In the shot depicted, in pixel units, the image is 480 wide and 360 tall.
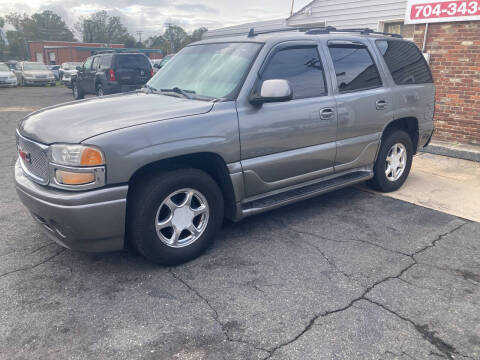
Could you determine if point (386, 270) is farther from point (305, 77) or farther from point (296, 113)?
point (305, 77)

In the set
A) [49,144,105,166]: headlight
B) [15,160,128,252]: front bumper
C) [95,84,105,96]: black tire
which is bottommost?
[15,160,128,252]: front bumper

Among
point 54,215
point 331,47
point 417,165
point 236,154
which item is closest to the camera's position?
point 54,215

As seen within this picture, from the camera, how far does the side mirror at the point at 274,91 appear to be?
134 inches

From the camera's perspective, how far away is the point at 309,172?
4.12 m

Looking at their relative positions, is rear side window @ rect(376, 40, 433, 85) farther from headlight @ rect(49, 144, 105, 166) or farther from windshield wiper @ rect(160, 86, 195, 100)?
headlight @ rect(49, 144, 105, 166)

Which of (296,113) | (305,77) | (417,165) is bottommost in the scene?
(417,165)

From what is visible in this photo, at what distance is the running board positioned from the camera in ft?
12.1

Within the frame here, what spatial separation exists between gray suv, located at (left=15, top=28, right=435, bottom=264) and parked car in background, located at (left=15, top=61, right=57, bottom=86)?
2377 cm

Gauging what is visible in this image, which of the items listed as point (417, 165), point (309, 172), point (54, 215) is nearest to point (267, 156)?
point (309, 172)

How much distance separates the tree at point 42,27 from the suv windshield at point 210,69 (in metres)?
92.4

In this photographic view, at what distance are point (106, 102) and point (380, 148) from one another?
3.17m

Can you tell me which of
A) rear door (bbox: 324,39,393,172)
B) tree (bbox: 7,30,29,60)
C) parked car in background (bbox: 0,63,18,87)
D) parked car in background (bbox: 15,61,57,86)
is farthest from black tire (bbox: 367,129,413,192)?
tree (bbox: 7,30,29,60)

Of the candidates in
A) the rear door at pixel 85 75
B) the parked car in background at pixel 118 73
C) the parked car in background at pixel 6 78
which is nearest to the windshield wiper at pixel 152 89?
the parked car in background at pixel 118 73

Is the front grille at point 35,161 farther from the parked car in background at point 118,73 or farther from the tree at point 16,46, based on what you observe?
the tree at point 16,46
